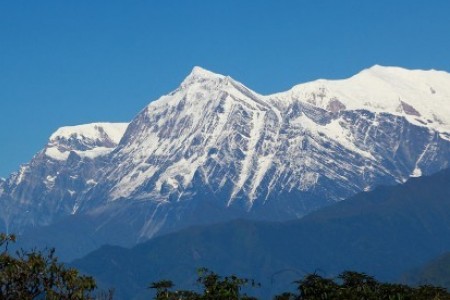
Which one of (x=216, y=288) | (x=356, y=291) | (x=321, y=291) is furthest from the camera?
(x=321, y=291)

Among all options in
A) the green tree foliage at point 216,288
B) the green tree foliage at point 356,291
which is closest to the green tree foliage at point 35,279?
the green tree foliage at point 216,288

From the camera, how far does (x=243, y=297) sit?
6540 inches

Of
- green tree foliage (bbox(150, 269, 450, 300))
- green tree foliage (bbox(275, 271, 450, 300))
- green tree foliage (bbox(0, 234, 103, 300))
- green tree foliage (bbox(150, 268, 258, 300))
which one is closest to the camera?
green tree foliage (bbox(0, 234, 103, 300))

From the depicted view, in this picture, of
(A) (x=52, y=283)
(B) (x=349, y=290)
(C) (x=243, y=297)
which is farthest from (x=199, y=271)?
(A) (x=52, y=283)

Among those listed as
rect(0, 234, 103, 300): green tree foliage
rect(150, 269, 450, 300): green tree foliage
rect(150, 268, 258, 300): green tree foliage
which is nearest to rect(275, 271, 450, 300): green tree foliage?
rect(150, 269, 450, 300): green tree foliage

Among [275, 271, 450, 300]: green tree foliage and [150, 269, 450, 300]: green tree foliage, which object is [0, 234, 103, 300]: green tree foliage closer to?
[150, 269, 450, 300]: green tree foliage

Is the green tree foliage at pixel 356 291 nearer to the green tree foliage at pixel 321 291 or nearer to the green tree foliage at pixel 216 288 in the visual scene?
the green tree foliage at pixel 321 291

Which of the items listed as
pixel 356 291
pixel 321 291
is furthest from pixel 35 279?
pixel 356 291

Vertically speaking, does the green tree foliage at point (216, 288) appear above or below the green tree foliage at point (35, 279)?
above

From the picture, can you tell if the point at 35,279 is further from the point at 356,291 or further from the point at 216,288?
the point at 356,291

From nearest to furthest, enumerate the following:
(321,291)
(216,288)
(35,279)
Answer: (35,279) → (216,288) → (321,291)

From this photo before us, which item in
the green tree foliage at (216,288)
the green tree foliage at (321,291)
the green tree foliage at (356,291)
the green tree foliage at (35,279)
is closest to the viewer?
the green tree foliage at (35,279)

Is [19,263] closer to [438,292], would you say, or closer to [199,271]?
[199,271]

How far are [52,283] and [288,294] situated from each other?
56135 millimetres
